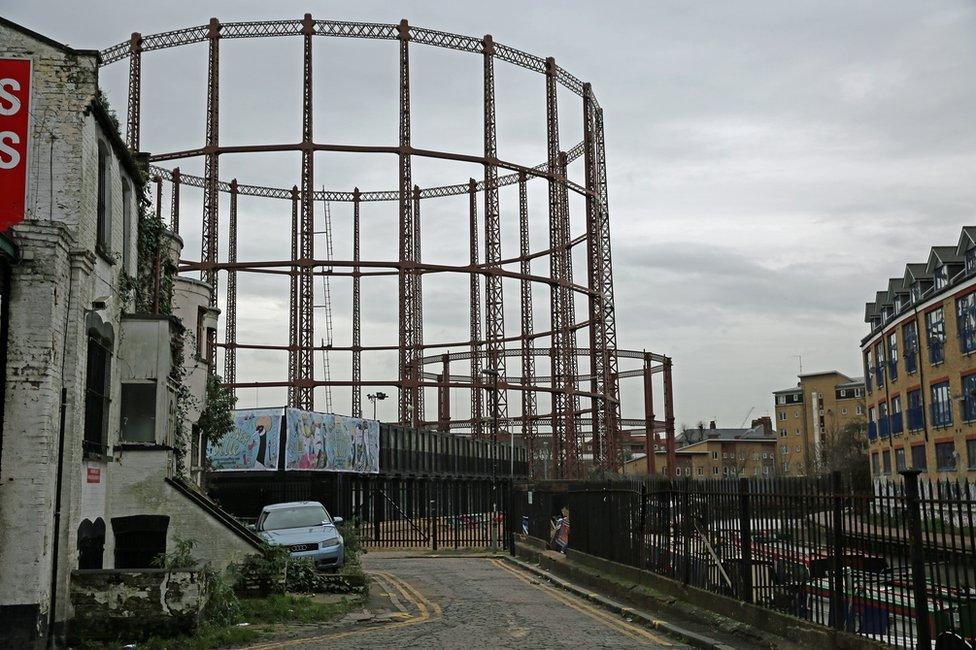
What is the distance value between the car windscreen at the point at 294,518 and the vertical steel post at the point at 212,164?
2622cm

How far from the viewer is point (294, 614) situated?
14.3 m

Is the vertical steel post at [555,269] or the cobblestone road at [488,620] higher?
the vertical steel post at [555,269]

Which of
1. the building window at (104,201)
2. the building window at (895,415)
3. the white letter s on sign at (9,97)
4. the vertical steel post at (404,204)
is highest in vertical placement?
the vertical steel post at (404,204)

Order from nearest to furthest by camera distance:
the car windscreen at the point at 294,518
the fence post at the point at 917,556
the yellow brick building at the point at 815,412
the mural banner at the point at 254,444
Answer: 1. the fence post at the point at 917,556
2. the car windscreen at the point at 294,518
3. the mural banner at the point at 254,444
4. the yellow brick building at the point at 815,412

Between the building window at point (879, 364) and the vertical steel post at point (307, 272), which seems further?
the building window at point (879, 364)

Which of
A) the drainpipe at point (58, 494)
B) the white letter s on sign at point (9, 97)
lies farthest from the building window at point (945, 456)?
the white letter s on sign at point (9, 97)

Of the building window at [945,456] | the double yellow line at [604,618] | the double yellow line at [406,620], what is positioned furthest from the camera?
the building window at [945,456]

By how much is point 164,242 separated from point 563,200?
36885mm

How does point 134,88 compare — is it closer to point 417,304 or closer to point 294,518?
point 417,304

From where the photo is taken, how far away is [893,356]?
5003 cm

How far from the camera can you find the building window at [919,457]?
1735 inches

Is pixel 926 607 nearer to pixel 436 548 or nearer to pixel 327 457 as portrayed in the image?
pixel 436 548

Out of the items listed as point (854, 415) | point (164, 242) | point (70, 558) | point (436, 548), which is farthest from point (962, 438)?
point (854, 415)

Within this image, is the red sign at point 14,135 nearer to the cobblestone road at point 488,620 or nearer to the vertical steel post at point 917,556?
the cobblestone road at point 488,620
